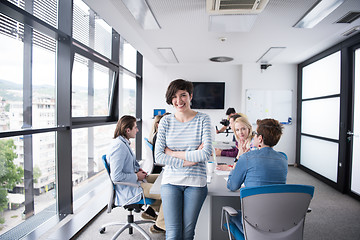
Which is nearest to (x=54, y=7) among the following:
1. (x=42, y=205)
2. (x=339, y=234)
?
(x=42, y=205)

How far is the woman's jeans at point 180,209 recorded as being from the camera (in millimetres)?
1511

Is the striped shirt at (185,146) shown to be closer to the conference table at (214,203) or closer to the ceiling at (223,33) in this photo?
the conference table at (214,203)

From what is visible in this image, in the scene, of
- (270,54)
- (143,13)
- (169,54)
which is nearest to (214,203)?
(143,13)

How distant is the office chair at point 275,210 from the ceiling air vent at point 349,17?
2.86 metres

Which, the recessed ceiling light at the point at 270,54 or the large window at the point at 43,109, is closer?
the large window at the point at 43,109

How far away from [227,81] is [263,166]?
195 inches

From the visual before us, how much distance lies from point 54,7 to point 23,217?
7.78 feet

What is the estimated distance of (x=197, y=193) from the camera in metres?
1.52

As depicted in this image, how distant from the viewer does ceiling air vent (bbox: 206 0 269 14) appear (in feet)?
8.36

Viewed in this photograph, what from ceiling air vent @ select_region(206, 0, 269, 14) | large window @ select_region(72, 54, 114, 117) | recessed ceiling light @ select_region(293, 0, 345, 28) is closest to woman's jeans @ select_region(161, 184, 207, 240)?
ceiling air vent @ select_region(206, 0, 269, 14)

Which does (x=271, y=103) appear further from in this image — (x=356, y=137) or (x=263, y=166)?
(x=263, y=166)

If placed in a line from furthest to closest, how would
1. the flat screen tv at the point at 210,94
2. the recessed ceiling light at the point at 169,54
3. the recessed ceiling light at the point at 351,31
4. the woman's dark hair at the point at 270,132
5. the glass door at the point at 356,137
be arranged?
the flat screen tv at the point at 210,94
the recessed ceiling light at the point at 169,54
the glass door at the point at 356,137
the recessed ceiling light at the point at 351,31
the woman's dark hair at the point at 270,132

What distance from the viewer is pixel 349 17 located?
10.2 feet

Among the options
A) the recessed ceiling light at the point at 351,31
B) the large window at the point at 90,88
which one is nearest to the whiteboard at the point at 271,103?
the recessed ceiling light at the point at 351,31
